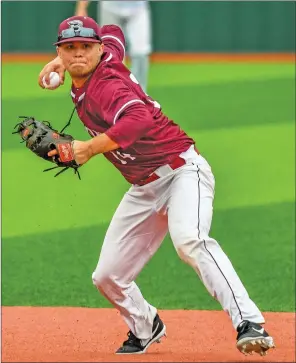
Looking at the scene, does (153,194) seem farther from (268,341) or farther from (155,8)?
(155,8)

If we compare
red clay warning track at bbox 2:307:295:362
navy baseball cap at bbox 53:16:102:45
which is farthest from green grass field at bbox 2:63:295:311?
navy baseball cap at bbox 53:16:102:45

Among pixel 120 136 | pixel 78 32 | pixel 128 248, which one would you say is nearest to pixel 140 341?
pixel 128 248

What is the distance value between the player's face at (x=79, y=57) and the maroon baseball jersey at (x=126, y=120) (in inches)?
2.1

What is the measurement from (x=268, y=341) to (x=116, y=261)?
1.00 metres

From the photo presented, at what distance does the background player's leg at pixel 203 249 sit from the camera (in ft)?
16.6

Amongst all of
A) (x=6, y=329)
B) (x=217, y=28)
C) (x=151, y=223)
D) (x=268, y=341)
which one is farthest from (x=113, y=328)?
(x=217, y=28)

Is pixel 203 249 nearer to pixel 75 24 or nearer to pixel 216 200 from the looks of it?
pixel 75 24

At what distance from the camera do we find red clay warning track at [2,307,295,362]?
550 cm

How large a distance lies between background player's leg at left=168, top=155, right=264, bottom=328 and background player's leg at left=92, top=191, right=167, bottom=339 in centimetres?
26

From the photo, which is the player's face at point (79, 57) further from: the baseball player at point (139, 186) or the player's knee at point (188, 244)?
the player's knee at point (188, 244)

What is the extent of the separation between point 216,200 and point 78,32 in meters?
5.41

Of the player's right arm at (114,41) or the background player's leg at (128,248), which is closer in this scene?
the background player's leg at (128,248)

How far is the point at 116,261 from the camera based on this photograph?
558 cm

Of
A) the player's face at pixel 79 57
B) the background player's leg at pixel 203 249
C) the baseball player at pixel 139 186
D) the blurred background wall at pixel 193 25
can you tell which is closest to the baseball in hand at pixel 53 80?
the baseball player at pixel 139 186
